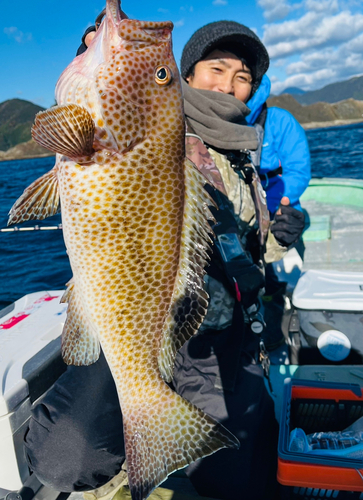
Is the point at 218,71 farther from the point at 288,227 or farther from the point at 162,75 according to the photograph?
the point at 162,75

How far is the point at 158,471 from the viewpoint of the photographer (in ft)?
6.48

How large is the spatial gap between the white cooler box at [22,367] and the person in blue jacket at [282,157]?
13.0ft

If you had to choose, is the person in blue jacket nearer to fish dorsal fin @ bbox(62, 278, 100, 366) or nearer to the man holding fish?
the man holding fish

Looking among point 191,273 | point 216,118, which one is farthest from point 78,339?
point 216,118

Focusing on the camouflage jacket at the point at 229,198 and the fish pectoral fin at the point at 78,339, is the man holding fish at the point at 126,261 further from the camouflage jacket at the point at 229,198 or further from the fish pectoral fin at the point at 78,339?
the camouflage jacket at the point at 229,198

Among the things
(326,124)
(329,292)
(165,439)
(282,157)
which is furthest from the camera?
(326,124)

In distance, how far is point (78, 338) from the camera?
6.69ft

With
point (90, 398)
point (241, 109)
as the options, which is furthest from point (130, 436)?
point (241, 109)

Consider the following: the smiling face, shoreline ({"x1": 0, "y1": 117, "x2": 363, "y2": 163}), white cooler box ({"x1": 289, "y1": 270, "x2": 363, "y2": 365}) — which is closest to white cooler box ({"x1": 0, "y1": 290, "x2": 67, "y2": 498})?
white cooler box ({"x1": 289, "y1": 270, "x2": 363, "y2": 365})

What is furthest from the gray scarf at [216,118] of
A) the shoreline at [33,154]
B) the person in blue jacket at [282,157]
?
the shoreline at [33,154]

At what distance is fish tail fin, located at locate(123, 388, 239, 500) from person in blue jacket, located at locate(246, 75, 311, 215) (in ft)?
15.2

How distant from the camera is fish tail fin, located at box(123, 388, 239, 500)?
196 centimetres

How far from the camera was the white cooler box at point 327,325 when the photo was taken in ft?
12.7

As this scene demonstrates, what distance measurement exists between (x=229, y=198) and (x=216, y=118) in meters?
0.69
